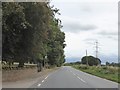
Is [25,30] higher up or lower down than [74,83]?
higher up

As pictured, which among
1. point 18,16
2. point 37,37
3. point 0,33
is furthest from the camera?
point 37,37

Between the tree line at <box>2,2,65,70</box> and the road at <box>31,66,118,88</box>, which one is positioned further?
the tree line at <box>2,2,65,70</box>

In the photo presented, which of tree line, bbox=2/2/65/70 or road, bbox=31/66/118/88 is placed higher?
tree line, bbox=2/2/65/70

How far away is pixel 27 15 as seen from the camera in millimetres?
33094

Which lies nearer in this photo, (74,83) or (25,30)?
(74,83)

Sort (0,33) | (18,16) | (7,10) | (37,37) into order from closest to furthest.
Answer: (7,10), (0,33), (18,16), (37,37)

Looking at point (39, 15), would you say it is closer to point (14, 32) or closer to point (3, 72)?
point (14, 32)

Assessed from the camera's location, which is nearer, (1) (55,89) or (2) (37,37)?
(1) (55,89)

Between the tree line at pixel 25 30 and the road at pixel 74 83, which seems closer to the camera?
the road at pixel 74 83

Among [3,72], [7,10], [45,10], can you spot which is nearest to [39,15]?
[45,10]

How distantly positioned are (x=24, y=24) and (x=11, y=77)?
614 cm

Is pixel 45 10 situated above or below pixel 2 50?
above

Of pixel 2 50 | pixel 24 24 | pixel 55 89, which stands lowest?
pixel 55 89

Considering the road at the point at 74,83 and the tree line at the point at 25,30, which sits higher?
the tree line at the point at 25,30
